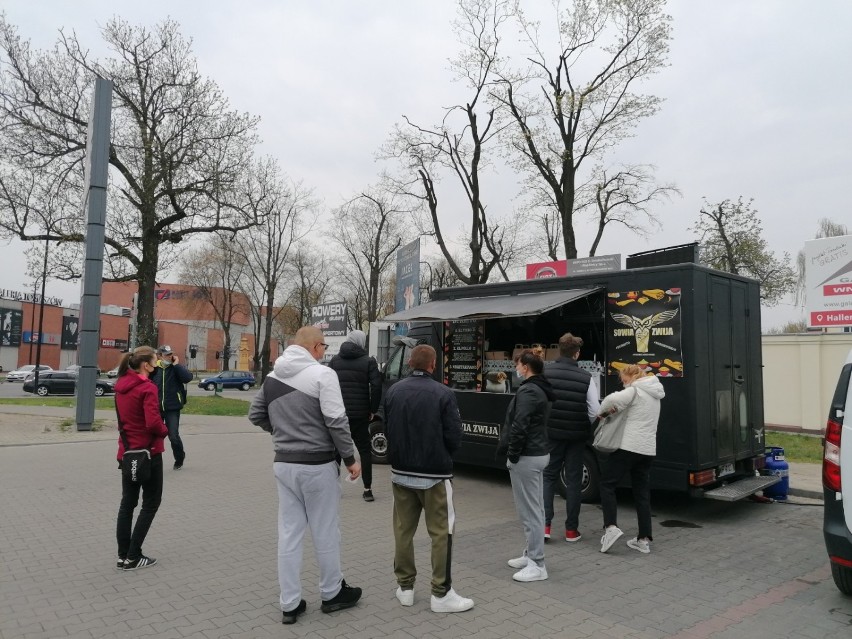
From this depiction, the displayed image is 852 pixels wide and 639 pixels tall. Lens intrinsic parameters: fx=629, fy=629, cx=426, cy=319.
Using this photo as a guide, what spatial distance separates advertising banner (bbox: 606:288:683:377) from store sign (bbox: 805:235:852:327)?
11.0 metres

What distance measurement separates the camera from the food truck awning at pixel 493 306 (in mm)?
7535

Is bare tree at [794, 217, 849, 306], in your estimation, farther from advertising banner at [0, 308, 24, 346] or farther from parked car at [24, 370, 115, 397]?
advertising banner at [0, 308, 24, 346]

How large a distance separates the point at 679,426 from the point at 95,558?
5.85 meters

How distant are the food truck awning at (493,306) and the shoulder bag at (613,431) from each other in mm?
1740

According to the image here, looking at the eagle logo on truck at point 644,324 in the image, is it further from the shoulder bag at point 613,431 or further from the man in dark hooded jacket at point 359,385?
the man in dark hooded jacket at point 359,385

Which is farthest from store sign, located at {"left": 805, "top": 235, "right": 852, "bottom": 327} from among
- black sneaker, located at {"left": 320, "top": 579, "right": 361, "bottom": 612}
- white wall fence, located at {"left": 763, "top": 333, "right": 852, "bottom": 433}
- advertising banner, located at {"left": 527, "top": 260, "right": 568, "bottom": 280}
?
black sneaker, located at {"left": 320, "top": 579, "right": 361, "bottom": 612}

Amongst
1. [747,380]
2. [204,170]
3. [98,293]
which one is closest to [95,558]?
[747,380]

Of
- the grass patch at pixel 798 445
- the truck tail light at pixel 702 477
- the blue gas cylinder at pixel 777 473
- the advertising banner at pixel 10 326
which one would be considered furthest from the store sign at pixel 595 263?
the advertising banner at pixel 10 326

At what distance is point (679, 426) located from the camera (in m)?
6.86

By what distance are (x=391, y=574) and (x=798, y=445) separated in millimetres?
11408

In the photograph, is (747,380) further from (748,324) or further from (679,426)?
(679,426)

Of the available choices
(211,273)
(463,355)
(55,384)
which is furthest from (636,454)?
(211,273)

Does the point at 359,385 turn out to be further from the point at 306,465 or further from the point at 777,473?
the point at 777,473

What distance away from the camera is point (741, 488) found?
23.6 ft
